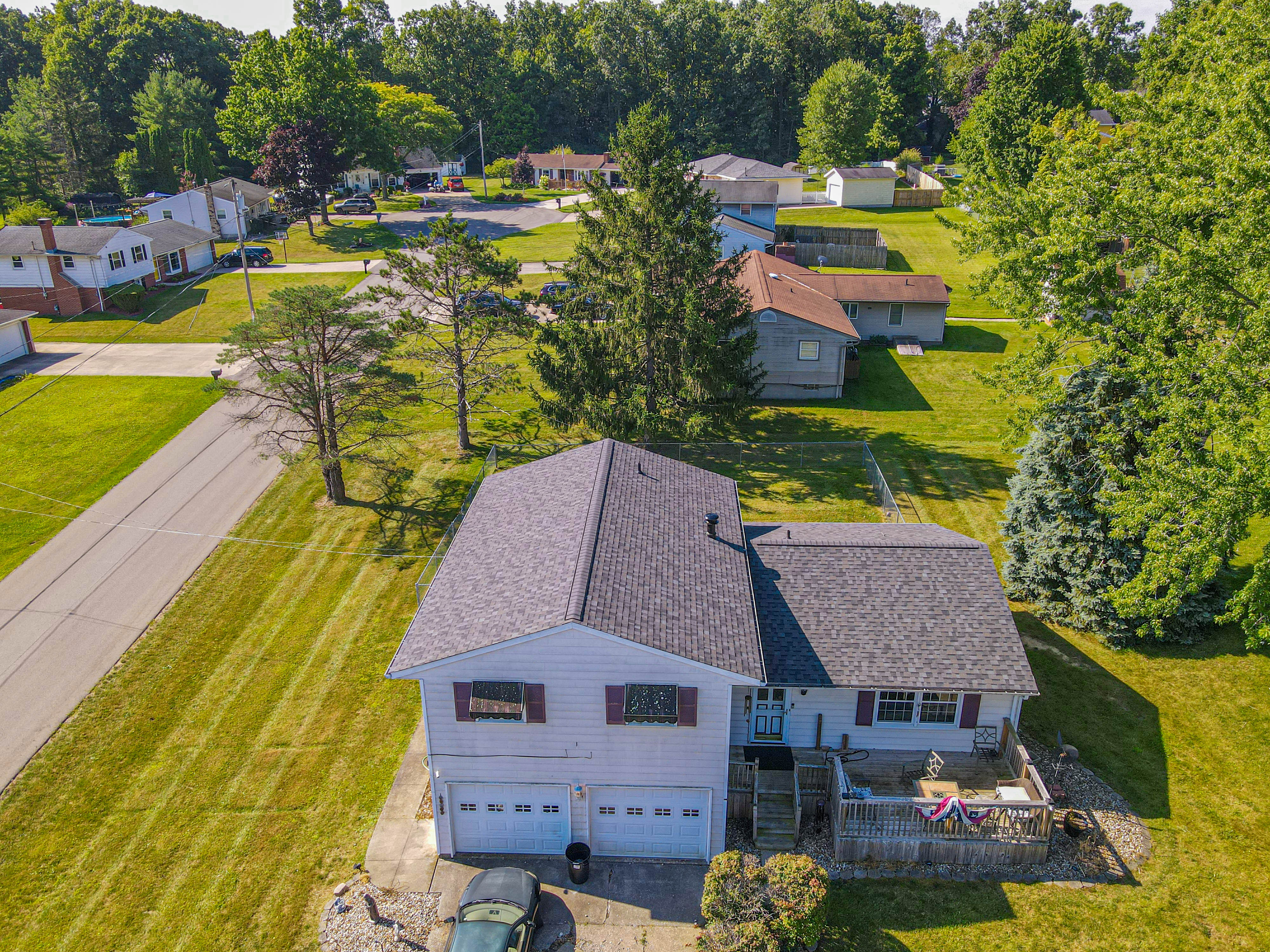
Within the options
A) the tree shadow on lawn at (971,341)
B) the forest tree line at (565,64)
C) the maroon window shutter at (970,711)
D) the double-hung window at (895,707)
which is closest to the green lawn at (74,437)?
the double-hung window at (895,707)

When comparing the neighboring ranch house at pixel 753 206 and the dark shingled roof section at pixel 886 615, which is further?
the neighboring ranch house at pixel 753 206

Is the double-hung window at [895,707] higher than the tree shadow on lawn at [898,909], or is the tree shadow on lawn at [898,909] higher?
the double-hung window at [895,707]

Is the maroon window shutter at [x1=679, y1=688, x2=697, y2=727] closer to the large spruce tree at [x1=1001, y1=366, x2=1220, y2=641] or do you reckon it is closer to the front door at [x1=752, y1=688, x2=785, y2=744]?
the front door at [x1=752, y1=688, x2=785, y2=744]

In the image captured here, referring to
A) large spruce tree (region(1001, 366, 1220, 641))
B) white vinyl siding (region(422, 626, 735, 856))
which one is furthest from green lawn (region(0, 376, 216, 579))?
large spruce tree (region(1001, 366, 1220, 641))

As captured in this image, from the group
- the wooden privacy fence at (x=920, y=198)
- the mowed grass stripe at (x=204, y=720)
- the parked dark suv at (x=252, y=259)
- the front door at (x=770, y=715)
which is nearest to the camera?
the mowed grass stripe at (x=204, y=720)

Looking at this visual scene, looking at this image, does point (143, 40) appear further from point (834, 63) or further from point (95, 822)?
point (95, 822)

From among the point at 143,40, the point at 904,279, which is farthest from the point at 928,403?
the point at 143,40

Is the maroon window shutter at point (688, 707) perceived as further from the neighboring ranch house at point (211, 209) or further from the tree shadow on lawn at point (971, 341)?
the neighboring ranch house at point (211, 209)

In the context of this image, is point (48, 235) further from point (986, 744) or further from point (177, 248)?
point (986, 744)

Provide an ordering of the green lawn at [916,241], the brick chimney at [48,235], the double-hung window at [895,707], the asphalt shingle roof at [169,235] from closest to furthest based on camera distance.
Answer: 1. the double-hung window at [895,707]
2. the brick chimney at [48,235]
3. the green lawn at [916,241]
4. the asphalt shingle roof at [169,235]
